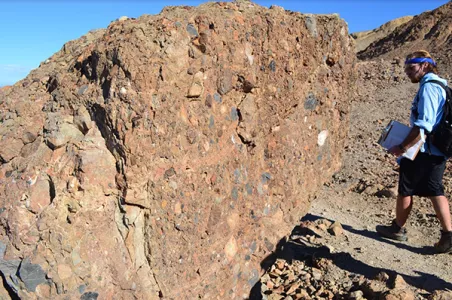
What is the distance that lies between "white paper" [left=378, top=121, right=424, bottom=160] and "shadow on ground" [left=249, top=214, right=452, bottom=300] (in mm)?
969

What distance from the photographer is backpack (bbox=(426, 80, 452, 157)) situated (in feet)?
10.2

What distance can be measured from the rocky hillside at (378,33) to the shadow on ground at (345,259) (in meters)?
19.9

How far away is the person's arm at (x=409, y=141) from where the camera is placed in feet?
10.1

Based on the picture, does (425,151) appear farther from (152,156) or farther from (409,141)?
(152,156)

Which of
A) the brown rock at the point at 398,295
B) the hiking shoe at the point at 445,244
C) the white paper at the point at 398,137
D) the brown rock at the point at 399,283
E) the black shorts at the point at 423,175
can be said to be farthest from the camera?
the hiking shoe at the point at 445,244

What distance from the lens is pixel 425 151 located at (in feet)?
10.9

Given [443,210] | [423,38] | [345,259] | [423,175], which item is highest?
[423,38]

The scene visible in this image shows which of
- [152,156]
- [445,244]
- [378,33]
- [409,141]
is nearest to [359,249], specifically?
[445,244]

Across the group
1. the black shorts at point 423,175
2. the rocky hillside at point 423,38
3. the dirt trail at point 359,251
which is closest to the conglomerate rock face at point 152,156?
Result: the dirt trail at point 359,251

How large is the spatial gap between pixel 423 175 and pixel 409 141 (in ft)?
1.55

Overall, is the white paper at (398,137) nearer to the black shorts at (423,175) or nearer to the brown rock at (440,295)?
the black shorts at (423,175)

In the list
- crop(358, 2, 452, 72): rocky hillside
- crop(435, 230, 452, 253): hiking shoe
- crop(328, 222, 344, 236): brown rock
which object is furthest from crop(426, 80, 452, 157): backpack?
crop(358, 2, 452, 72): rocky hillside

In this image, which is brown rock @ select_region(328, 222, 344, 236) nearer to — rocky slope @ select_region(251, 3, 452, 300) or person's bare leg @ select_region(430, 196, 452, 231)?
rocky slope @ select_region(251, 3, 452, 300)

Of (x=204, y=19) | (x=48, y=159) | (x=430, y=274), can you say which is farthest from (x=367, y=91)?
(x=48, y=159)
